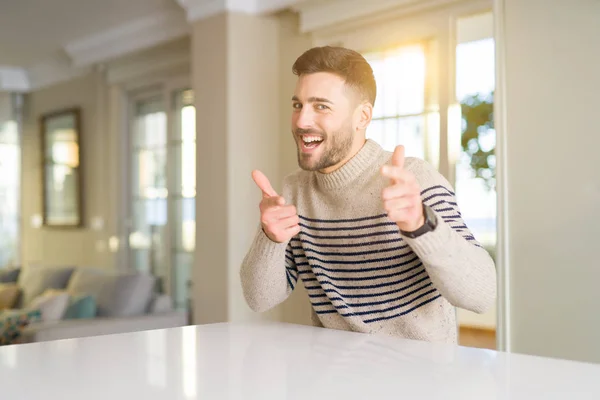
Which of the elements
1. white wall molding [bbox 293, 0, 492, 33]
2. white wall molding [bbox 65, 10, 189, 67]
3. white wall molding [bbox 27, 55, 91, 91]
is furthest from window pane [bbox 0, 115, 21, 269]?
white wall molding [bbox 293, 0, 492, 33]

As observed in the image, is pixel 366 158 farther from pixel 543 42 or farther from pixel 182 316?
pixel 182 316

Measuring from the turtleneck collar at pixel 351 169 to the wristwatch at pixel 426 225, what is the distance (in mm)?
322

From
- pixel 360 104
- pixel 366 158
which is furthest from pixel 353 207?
pixel 360 104

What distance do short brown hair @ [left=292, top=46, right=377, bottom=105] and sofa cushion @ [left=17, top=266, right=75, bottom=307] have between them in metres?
4.46

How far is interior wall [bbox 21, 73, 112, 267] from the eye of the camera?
6559 millimetres

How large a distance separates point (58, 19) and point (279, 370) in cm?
506

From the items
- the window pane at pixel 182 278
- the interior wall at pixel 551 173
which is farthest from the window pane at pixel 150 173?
the interior wall at pixel 551 173

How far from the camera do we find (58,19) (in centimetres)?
561

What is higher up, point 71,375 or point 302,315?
point 71,375

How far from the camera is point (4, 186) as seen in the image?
7574mm

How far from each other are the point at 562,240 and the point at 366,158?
5.99 feet

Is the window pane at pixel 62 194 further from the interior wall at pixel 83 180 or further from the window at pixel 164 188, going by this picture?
the window at pixel 164 188

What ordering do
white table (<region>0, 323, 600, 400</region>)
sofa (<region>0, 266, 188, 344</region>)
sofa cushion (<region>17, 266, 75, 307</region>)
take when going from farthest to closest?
sofa cushion (<region>17, 266, 75, 307</region>), sofa (<region>0, 266, 188, 344</region>), white table (<region>0, 323, 600, 400</region>)

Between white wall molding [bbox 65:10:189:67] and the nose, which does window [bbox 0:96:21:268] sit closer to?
white wall molding [bbox 65:10:189:67]
